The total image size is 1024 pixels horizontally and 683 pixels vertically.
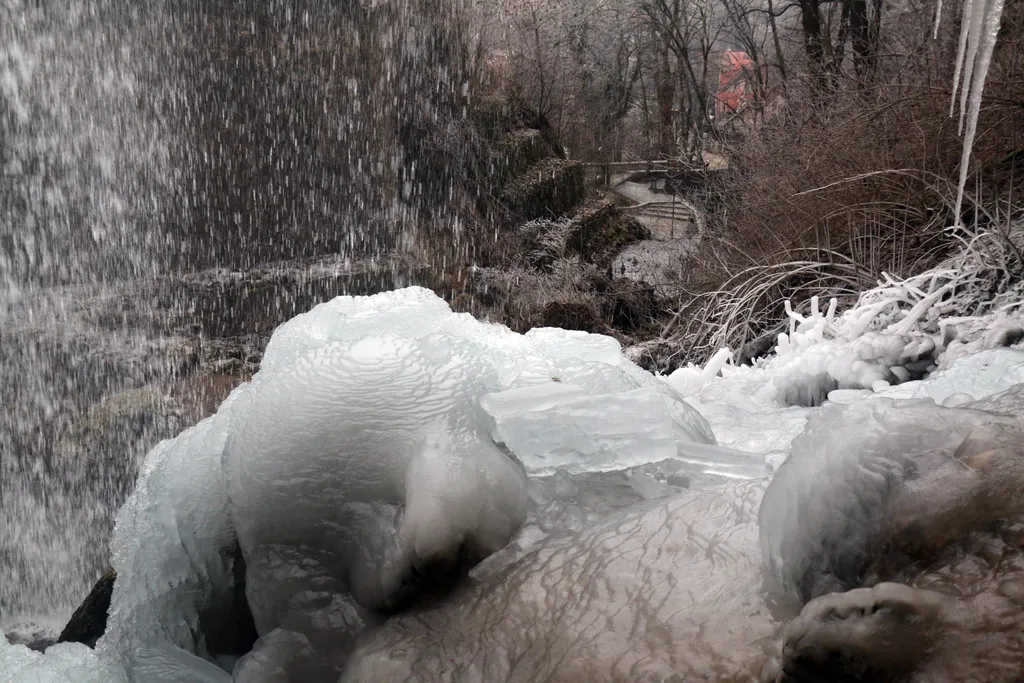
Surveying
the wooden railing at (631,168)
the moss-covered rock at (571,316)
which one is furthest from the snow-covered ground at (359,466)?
the wooden railing at (631,168)

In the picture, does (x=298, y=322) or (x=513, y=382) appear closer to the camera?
(x=513, y=382)

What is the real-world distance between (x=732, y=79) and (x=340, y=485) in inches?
572

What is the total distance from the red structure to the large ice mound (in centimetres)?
1329

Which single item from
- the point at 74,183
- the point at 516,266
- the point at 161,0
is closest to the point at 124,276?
the point at 74,183

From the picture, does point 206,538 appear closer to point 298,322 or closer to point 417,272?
point 298,322

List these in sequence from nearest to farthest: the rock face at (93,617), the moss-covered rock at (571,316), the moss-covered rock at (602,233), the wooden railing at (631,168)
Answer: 1. the rock face at (93,617)
2. the moss-covered rock at (571,316)
3. the moss-covered rock at (602,233)
4. the wooden railing at (631,168)

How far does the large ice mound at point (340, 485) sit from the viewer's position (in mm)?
1433

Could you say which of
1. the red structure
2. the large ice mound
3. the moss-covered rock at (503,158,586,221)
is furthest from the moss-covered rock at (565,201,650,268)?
the large ice mound

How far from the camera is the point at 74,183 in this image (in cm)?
962

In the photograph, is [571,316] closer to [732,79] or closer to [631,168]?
[631,168]

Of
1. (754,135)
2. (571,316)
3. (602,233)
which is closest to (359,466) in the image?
(571,316)

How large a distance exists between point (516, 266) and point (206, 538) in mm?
8721

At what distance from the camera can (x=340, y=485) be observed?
5.13 feet

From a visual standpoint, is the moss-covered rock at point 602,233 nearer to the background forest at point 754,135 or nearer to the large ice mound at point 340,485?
the background forest at point 754,135
